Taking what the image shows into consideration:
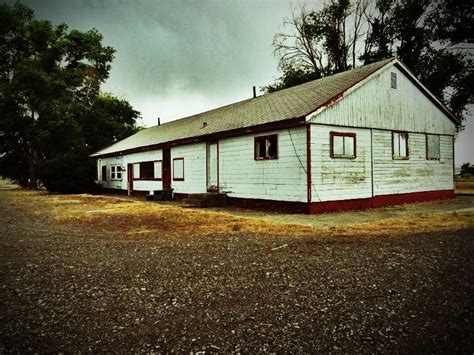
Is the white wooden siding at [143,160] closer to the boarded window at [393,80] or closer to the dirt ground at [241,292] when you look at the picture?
the boarded window at [393,80]

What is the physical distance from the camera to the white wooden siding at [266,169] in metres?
12.6

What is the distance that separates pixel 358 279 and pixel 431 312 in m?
1.16

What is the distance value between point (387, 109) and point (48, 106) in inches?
1310

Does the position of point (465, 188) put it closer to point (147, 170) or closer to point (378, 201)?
point (378, 201)

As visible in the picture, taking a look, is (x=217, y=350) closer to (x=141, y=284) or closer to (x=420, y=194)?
(x=141, y=284)

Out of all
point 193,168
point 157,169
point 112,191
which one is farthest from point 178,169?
point 112,191

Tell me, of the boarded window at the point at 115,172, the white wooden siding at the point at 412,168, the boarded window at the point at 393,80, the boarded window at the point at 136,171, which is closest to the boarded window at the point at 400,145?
the white wooden siding at the point at 412,168

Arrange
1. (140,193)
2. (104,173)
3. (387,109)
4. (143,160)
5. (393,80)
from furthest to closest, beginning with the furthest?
(104,173), (140,193), (143,160), (393,80), (387,109)

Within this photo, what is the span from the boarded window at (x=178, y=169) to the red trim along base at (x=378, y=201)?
9.81 m

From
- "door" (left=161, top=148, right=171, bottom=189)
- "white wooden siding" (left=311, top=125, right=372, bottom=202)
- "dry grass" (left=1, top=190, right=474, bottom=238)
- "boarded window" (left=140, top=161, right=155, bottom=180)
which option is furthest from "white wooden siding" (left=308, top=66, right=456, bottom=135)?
"boarded window" (left=140, top=161, right=155, bottom=180)

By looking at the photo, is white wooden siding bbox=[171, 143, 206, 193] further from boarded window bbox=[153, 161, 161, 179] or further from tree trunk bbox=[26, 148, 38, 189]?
tree trunk bbox=[26, 148, 38, 189]

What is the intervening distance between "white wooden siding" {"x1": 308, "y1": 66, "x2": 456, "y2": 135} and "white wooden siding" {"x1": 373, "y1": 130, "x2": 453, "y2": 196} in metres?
0.59

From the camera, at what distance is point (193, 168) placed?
1872 cm

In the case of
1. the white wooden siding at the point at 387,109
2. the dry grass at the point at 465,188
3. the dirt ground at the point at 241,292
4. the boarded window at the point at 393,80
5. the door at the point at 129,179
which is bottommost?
the dirt ground at the point at 241,292
